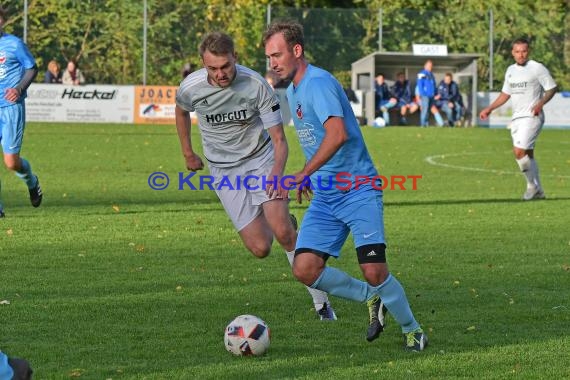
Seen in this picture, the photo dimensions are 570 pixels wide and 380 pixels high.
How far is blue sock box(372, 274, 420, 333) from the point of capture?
7.41m

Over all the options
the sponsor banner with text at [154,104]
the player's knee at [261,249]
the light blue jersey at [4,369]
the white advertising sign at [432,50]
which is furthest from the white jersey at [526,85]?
the white advertising sign at [432,50]

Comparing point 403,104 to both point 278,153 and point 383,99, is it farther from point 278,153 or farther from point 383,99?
point 278,153

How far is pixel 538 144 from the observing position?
98.1 feet

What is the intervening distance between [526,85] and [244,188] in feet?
28.5

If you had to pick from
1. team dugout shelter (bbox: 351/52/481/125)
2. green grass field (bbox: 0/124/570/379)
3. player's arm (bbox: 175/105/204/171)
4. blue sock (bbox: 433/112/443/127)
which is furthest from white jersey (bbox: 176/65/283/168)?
blue sock (bbox: 433/112/443/127)

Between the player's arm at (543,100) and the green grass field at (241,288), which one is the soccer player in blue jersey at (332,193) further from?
the player's arm at (543,100)

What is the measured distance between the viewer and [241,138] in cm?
920

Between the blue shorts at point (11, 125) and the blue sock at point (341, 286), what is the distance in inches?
281

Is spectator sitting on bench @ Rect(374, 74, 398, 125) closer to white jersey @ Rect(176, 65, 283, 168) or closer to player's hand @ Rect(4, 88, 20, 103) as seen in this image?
player's hand @ Rect(4, 88, 20, 103)

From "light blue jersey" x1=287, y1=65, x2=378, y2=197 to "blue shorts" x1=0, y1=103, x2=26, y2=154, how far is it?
704 centimetres

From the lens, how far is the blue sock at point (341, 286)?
768 cm

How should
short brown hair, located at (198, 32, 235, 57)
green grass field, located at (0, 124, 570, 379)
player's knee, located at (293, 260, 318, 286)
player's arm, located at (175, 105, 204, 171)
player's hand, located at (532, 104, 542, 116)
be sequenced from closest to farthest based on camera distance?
green grass field, located at (0, 124, 570, 379), player's knee, located at (293, 260, 318, 286), short brown hair, located at (198, 32, 235, 57), player's arm, located at (175, 105, 204, 171), player's hand, located at (532, 104, 542, 116)

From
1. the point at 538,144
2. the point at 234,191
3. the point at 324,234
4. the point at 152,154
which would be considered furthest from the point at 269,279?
the point at 538,144

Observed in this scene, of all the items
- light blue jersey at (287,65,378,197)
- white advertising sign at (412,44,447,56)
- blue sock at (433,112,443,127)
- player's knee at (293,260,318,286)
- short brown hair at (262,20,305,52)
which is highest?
short brown hair at (262,20,305,52)
